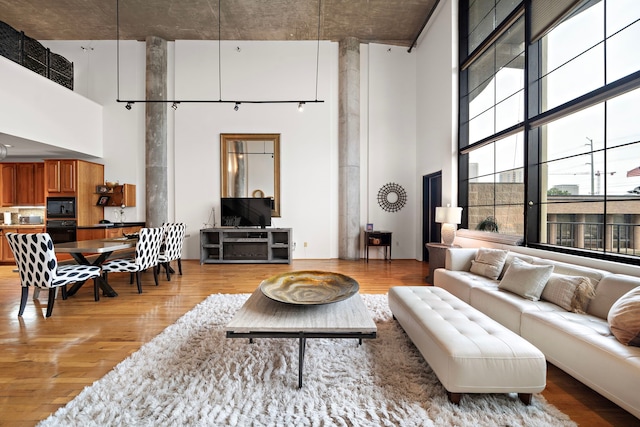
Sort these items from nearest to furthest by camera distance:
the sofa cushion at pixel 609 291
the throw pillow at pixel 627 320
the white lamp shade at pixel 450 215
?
the throw pillow at pixel 627 320 → the sofa cushion at pixel 609 291 → the white lamp shade at pixel 450 215

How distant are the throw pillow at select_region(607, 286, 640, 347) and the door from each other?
14.4 feet

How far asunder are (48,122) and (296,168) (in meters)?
4.74

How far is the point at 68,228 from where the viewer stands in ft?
19.7

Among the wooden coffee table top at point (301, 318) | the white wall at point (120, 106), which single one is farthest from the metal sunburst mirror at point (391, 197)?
the white wall at point (120, 106)

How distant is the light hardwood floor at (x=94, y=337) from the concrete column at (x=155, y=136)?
1.89 metres

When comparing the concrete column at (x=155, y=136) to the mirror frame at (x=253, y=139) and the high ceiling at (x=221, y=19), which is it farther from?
the mirror frame at (x=253, y=139)

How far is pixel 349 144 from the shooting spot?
6527 mm

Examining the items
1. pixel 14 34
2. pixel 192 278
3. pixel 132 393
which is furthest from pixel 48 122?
pixel 132 393

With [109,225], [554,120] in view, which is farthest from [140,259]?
[554,120]

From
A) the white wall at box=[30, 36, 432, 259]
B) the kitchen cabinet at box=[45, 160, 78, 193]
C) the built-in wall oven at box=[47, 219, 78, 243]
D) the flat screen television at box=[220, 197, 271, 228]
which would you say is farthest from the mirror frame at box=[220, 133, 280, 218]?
the built-in wall oven at box=[47, 219, 78, 243]

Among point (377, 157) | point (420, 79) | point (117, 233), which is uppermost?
point (420, 79)

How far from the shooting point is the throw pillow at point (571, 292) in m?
2.20

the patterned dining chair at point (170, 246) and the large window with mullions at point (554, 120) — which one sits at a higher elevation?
the large window with mullions at point (554, 120)

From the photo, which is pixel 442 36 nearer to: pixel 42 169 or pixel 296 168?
pixel 296 168
